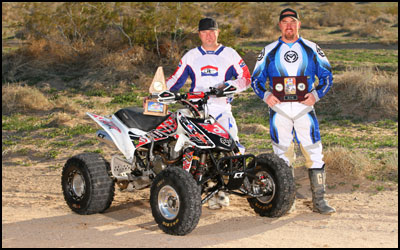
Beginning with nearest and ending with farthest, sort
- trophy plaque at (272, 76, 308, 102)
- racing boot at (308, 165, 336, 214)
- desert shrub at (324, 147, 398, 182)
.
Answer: trophy plaque at (272, 76, 308, 102)
racing boot at (308, 165, 336, 214)
desert shrub at (324, 147, 398, 182)

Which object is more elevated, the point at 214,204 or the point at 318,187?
the point at 318,187

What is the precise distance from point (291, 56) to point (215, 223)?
209 cm

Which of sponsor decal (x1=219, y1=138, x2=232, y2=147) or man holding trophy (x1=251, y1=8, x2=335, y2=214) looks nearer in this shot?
sponsor decal (x1=219, y1=138, x2=232, y2=147)

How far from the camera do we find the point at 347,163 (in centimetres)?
844

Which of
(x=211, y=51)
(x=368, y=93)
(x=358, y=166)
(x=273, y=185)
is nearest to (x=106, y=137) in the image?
(x=211, y=51)

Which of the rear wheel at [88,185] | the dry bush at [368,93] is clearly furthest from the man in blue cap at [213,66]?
the dry bush at [368,93]

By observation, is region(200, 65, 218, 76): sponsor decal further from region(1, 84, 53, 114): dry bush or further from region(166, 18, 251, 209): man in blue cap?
region(1, 84, 53, 114): dry bush

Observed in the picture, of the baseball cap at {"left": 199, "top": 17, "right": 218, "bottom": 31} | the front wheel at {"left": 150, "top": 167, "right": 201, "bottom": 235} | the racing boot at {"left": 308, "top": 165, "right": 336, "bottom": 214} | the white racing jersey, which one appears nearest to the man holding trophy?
the racing boot at {"left": 308, "top": 165, "right": 336, "bottom": 214}

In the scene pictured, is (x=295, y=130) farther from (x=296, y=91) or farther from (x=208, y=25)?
(x=208, y=25)

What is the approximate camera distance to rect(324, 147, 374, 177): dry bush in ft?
27.4

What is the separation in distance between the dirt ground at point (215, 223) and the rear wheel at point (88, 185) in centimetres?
13

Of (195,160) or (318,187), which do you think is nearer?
(195,160)

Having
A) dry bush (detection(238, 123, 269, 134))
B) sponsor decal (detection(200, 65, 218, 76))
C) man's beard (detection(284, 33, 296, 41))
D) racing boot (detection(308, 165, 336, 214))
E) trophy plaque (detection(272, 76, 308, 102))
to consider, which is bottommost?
racing boot (detection(308, 165, 336, 214))

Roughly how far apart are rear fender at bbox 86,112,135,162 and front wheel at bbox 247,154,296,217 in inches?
56.3
